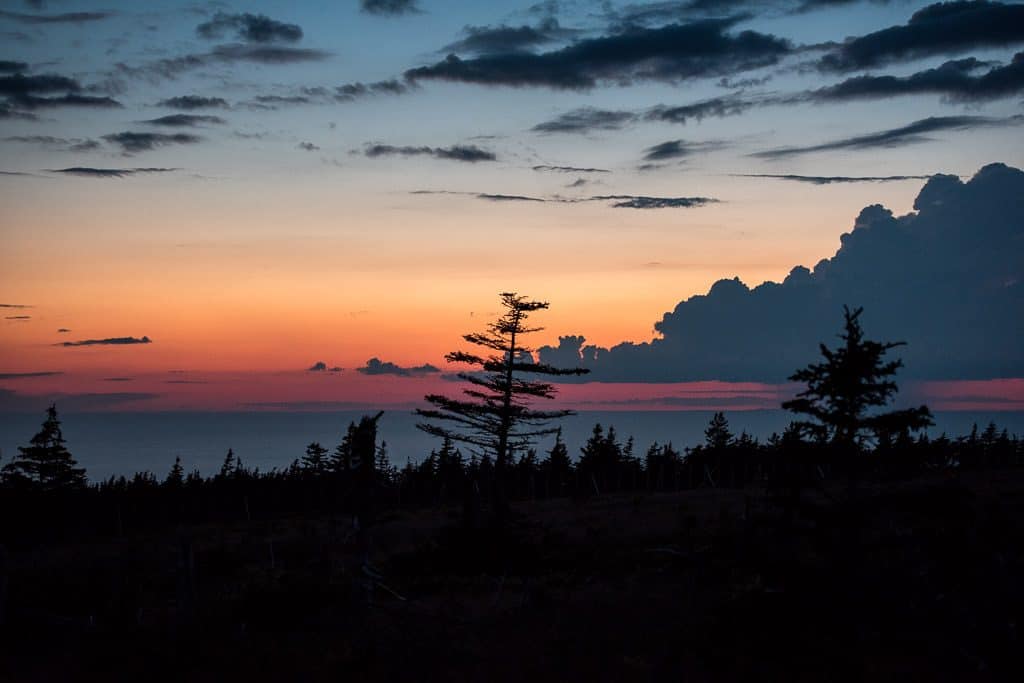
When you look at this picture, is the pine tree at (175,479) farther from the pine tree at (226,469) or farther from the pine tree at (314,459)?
the pine tree at (314,459)

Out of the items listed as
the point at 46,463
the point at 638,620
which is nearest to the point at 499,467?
the point at 638,620

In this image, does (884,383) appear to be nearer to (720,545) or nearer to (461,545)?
(720,545)

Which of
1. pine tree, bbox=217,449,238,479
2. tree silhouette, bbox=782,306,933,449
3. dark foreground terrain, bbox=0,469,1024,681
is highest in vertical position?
tree silhouette, bbox=782,306,933,449

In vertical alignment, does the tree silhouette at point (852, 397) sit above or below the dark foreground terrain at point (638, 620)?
above

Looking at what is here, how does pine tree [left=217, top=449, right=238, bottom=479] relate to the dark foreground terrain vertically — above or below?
below

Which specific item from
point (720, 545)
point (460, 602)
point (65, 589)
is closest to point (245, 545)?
point (65, 589)

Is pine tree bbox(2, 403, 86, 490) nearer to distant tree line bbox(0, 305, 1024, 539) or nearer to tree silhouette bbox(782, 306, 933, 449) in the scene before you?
distant tree line bbox(0, 305, 1024, 539)

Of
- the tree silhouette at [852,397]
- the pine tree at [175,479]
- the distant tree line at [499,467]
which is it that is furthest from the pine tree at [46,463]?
the tree silhouette at [852,397]

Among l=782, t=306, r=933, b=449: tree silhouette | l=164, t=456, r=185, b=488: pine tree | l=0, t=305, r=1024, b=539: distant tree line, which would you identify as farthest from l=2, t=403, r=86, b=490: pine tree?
l=782, t=306, r=933, b=449: tree silhouette

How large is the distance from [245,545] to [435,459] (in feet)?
249

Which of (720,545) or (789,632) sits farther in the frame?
(720,545)

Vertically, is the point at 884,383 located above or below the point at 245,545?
above

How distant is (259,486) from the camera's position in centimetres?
9844

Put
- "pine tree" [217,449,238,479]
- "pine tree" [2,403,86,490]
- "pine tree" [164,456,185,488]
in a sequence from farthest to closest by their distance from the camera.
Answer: "pine tree" [217,449,238,479]
"pine tree" [164,456,185,488]
"pine tree" [2,403,86,490]
